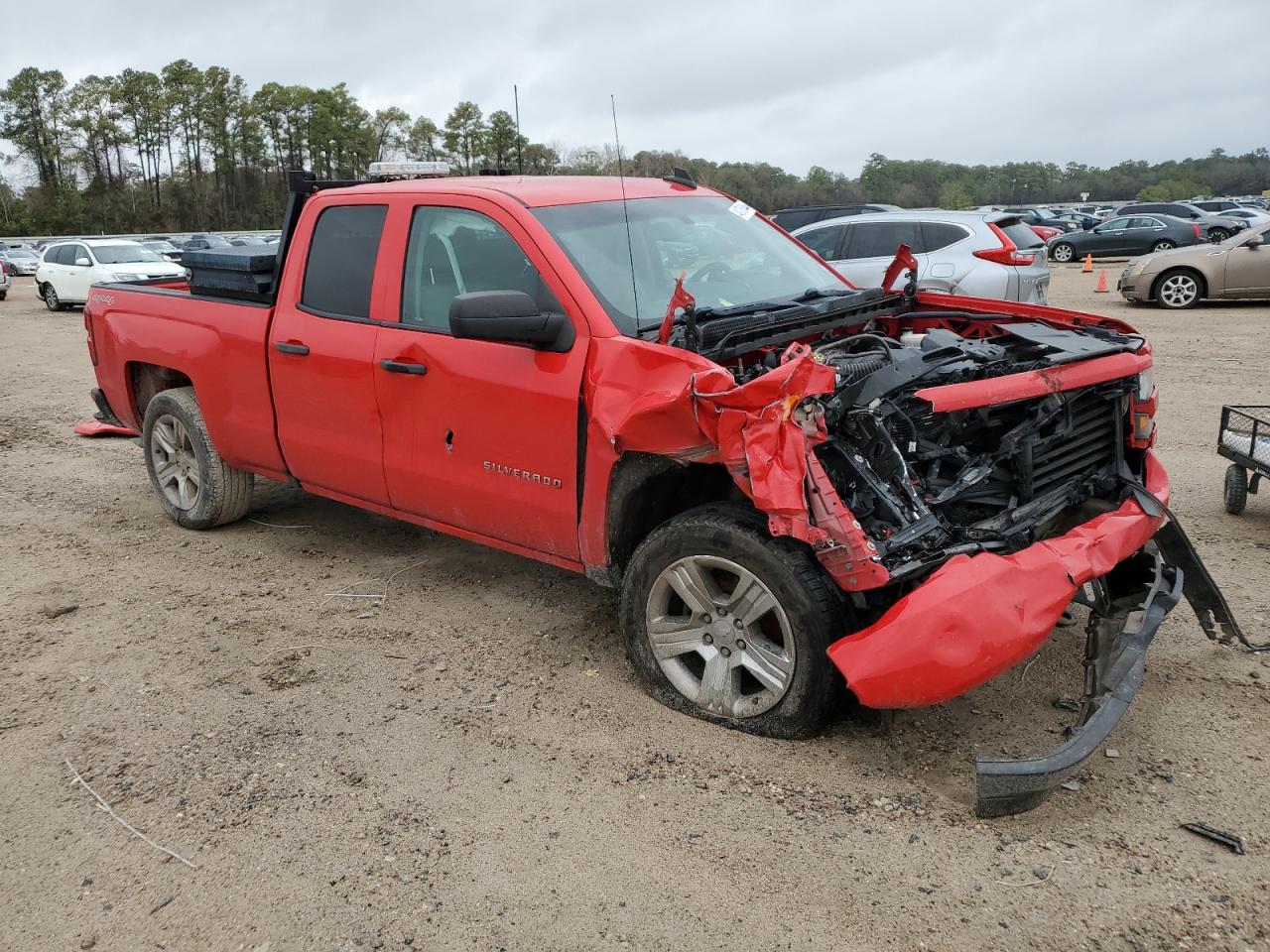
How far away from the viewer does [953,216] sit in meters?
11.1

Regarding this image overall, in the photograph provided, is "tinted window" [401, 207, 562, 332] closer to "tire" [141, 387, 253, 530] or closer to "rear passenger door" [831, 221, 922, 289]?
"tire" [141, 387, 253, 530]

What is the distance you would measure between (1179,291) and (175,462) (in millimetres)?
15184

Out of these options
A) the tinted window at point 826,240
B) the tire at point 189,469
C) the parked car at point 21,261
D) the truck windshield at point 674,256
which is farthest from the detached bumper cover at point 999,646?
the parked car at point 21,261

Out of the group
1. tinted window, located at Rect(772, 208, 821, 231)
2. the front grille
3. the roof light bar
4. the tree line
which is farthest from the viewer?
the tree line

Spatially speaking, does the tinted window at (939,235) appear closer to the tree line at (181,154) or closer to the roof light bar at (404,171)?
the roof light bar at (404,171)

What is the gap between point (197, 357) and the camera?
17.6 feet

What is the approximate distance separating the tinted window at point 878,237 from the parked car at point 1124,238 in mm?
18475

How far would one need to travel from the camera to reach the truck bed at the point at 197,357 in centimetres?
509

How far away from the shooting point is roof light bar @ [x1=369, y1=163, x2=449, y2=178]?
18.0 feet

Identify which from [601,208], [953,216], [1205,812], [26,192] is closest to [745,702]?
[1205,812]

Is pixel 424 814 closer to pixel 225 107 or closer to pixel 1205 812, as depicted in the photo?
pixel 1205 812

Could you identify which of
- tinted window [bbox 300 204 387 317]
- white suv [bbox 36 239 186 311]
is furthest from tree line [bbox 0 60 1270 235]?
tinted window [bbox 300 204 387 317]

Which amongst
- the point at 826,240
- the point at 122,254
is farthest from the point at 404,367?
the point at 122,254

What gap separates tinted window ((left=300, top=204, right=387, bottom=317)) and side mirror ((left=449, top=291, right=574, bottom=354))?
1049 millimetres
